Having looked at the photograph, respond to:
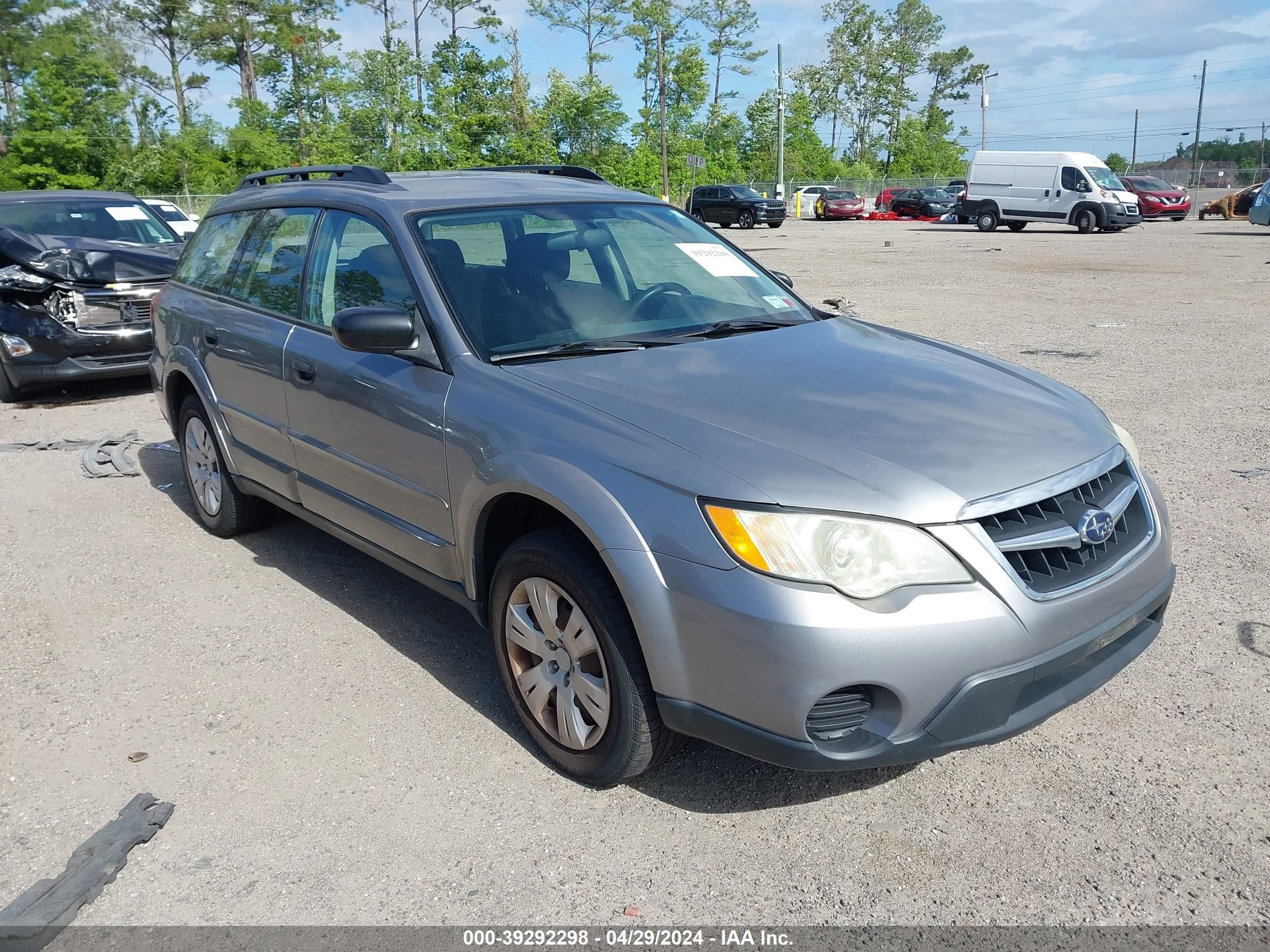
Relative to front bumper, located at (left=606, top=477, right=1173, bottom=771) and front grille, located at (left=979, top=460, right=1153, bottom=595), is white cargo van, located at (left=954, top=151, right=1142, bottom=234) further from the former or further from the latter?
front bumper, located at (left=606, top=477, right=1173, bottom=771)

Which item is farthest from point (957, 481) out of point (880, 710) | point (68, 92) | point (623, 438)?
point (68, 92)

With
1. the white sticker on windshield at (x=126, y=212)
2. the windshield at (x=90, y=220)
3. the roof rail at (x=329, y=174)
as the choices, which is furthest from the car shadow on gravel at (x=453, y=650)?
the white sticker on windshield at (x=126, y=212)

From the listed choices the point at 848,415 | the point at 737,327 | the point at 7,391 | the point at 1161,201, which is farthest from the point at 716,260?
the point at 1161,201

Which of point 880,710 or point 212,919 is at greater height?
point 880,710

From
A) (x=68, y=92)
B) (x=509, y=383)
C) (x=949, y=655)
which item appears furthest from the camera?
(x=68, y=92)

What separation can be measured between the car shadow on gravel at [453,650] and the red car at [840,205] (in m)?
42.9

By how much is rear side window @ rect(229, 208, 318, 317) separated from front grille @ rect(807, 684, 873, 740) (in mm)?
2835

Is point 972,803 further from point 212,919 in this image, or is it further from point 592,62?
point 592,62

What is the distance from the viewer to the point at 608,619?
9.34ft

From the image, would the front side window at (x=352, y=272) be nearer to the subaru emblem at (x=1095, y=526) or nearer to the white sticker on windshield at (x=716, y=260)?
the white sticker on windshield at (x=716, y=260)

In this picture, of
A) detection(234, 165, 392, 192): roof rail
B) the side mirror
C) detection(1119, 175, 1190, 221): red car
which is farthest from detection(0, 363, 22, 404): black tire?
detection(1119, 175, 1190, 221): red car

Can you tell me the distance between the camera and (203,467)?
5465mm

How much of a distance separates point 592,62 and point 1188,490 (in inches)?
2544

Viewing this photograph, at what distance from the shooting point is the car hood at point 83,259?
878cm
